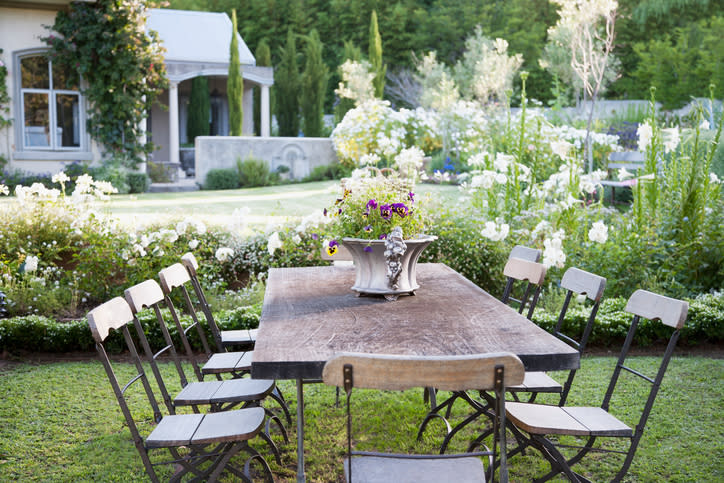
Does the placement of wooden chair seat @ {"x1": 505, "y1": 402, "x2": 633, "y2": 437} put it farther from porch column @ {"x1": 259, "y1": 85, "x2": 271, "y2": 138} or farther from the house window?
porch column @ {"x1": 259, "y1": 85, "x2": 271, "y2": 138}

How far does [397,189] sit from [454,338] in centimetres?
103

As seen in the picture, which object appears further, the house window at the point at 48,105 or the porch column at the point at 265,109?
the porch column at the point at 265,109

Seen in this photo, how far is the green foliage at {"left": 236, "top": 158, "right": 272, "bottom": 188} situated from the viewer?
13336mm

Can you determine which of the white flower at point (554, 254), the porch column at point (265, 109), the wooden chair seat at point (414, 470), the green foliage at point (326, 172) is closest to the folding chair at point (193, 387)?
the wooden chair seat at point (414, 470)

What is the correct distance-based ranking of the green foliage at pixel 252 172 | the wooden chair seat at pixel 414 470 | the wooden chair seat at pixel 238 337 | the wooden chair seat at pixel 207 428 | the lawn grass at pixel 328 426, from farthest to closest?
the green foliage at pixel 252 172, the wooden chair seat at pixel 238 337, the lawn grass at pixel 328 426, the wooden chair seat at pixel 207 428, the wooden chair seat at pixel 414 470

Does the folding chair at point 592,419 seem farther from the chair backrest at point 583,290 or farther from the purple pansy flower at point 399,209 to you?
the purple pansy flower at point 399,209

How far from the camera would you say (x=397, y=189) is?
3.17 m

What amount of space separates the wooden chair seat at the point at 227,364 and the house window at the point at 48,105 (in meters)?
10.1

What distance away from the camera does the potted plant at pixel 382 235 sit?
297 centimetres

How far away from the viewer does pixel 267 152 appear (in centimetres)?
1412

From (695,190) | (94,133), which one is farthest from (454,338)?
(94,133)

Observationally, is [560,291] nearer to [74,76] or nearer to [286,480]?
[286,480]

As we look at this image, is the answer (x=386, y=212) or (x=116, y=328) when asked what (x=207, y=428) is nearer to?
(x=116, y=328)

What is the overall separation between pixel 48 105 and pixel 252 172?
152 inches
